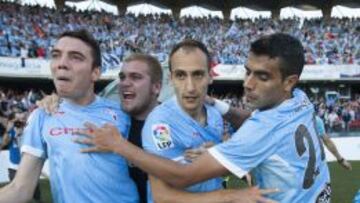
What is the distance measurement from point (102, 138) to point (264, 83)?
0.93 metres

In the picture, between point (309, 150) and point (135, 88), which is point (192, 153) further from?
point (135, 88)

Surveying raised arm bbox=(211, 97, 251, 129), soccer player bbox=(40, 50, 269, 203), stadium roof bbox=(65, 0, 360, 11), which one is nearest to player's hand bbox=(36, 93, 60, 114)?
soccer player bbox=(40, 50, 269, 203)

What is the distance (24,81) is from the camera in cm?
3269

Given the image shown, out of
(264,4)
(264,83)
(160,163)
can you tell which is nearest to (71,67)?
(160,163)

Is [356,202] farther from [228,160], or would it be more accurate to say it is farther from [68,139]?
[68,139]

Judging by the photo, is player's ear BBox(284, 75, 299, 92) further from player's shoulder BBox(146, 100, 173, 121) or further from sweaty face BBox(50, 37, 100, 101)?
sweaty face BBox(50, 37, 100, 101)

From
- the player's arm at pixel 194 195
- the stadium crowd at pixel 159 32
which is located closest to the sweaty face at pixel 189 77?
the player's arm at pixel 194 195

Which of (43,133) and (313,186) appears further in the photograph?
(43,133)

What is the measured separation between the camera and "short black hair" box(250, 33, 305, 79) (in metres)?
2.97

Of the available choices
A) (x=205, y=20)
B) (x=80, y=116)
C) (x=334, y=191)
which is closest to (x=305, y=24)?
(x=205, y=20)

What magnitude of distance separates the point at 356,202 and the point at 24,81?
30.9 m

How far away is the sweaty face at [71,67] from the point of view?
3.41 m

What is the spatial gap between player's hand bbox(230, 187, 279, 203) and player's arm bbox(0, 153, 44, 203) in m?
1.17

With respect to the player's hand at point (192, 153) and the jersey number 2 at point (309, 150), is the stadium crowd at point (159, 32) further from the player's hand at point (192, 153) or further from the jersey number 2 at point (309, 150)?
the jersey number 2 at point (309, 150)
